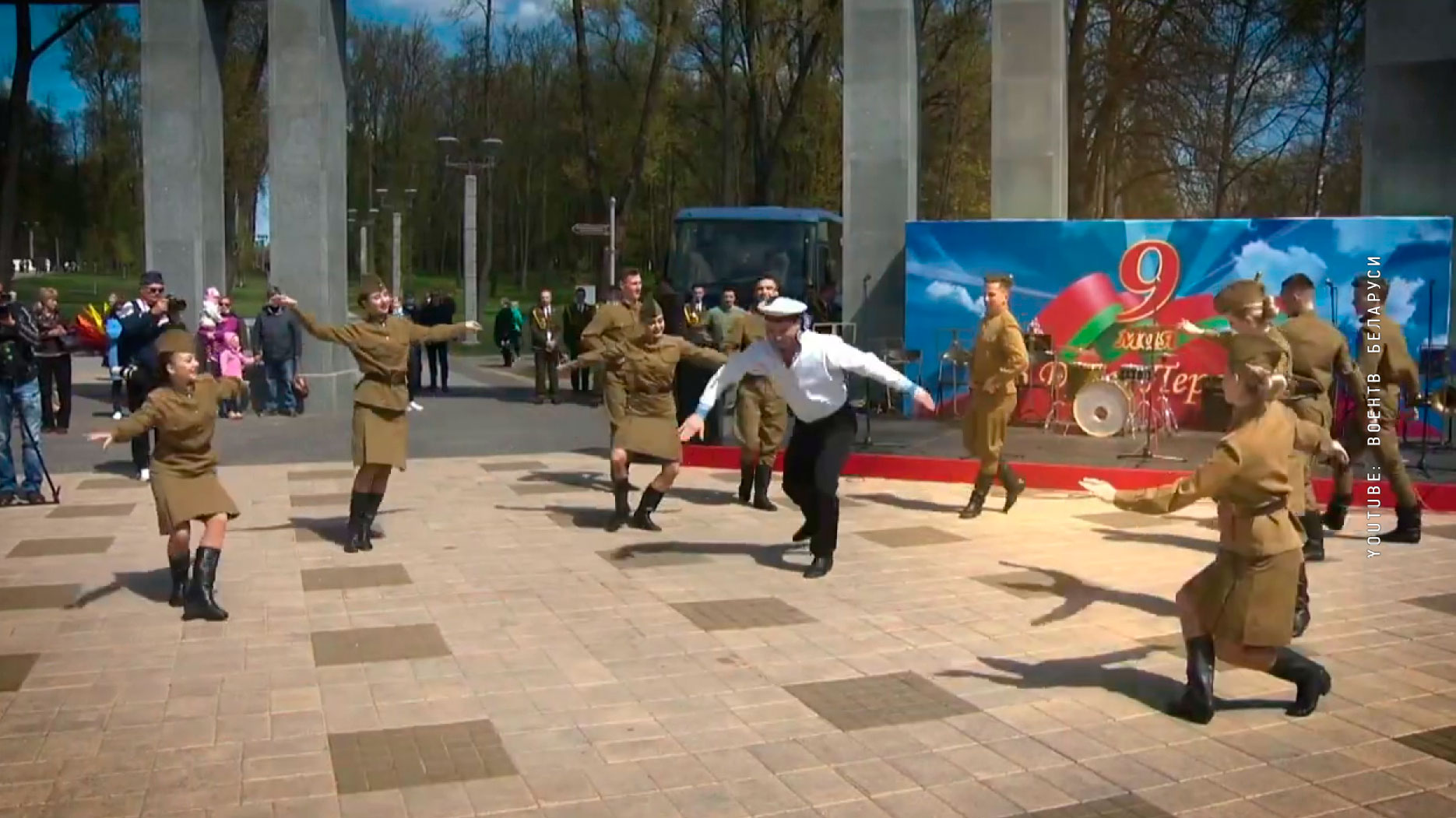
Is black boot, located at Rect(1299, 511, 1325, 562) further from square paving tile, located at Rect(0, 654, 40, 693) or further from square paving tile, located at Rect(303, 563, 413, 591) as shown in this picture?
square paving tile, located at Rect(0, 654, 40, 693)

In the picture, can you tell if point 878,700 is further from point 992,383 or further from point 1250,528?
point 992,383

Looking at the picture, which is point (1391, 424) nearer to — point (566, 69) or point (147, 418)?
point (147, 418)

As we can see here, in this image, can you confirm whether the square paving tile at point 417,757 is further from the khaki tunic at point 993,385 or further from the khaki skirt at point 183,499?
the khaki tunic at point 993,385

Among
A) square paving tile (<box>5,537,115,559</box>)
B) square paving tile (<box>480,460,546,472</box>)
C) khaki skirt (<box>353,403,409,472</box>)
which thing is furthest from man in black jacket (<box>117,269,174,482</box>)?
khaki skirt (<box>353,403,409,472</box>)

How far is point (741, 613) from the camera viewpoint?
27.0ft

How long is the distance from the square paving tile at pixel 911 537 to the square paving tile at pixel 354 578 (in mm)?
3398

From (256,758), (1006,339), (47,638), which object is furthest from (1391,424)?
(47,638)

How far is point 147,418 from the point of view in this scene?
7.96 metres

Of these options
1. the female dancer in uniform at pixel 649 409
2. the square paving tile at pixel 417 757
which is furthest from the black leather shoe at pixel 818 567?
the square paving tile at pixel 417 757

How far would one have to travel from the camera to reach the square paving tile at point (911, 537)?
34.3ft

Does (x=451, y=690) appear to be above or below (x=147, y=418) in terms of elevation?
below

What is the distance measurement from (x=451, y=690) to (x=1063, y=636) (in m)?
3.21

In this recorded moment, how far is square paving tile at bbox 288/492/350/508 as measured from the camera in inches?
489

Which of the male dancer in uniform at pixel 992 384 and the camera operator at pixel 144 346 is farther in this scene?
the camera operator at pixel 144 346
